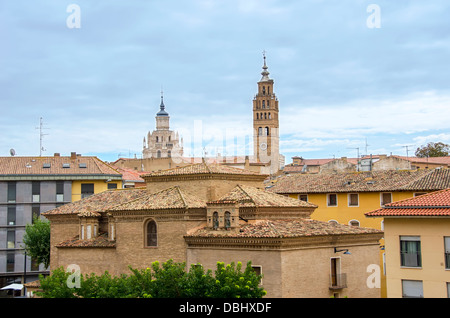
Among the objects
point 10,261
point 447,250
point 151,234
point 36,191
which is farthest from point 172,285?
point 36,191

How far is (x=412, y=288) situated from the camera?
72.9 feet

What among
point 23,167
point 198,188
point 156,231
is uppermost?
point 23,167

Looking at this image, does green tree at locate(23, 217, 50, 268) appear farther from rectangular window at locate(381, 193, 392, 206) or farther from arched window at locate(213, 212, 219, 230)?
rectangular window at locate(381, 193, 392, 206)

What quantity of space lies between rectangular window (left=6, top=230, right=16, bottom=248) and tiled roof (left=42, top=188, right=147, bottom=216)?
15.0 metres

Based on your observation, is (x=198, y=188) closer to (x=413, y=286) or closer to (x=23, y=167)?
(x=413, y=286)

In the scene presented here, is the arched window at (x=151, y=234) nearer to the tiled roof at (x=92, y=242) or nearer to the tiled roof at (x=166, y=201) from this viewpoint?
the tiled roof at (x=166, y=201)

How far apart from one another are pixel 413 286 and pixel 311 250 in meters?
6.17

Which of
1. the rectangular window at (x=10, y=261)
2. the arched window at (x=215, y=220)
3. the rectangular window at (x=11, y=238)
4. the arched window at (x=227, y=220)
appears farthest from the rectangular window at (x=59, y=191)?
the arched window at (x=227, y=220)

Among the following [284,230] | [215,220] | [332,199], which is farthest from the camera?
[332,199]

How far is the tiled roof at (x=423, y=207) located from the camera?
2178cm

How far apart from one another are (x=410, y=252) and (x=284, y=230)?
6196 millimetres

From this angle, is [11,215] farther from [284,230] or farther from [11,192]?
[284,230]

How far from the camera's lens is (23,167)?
170 feet
